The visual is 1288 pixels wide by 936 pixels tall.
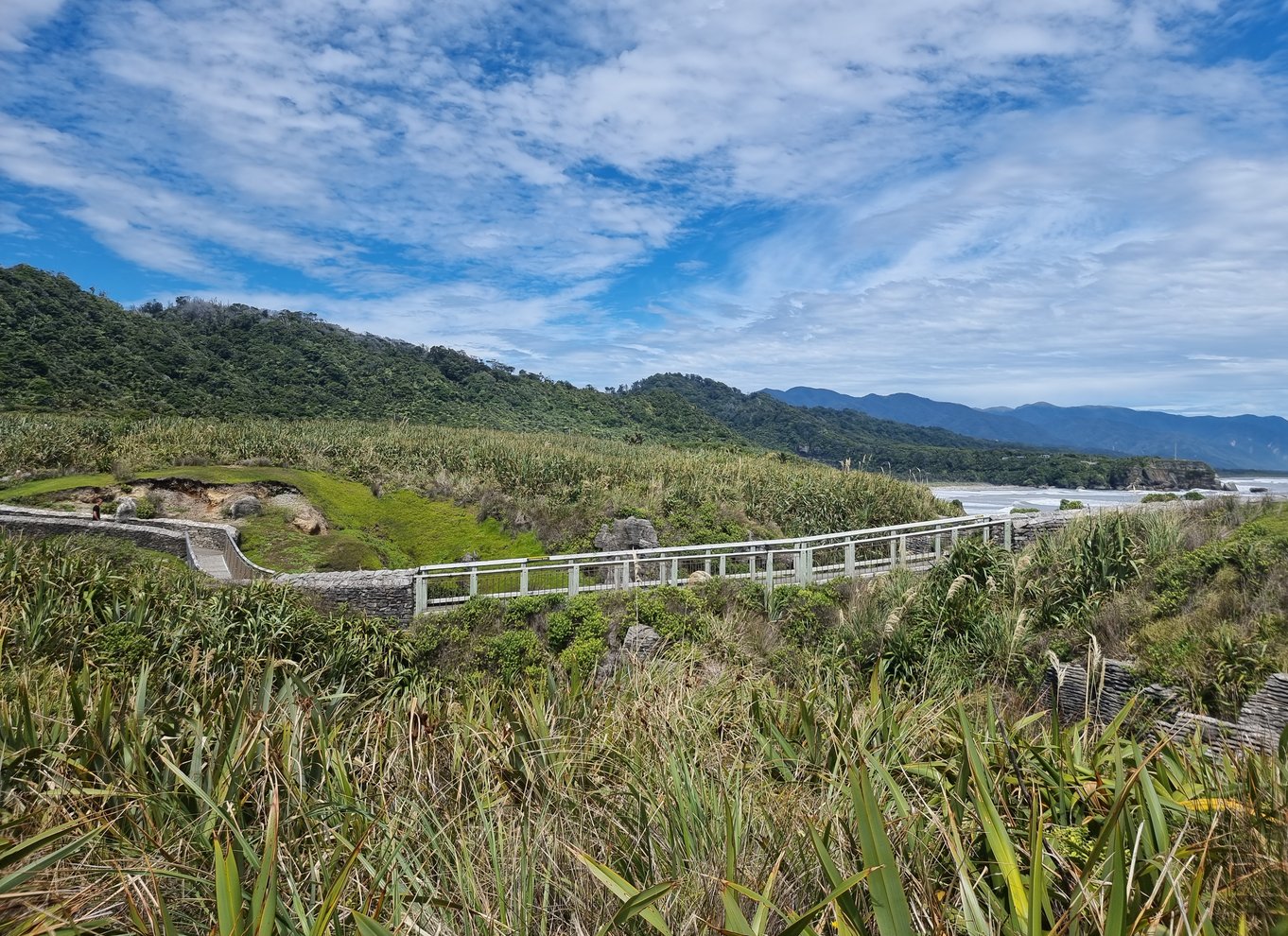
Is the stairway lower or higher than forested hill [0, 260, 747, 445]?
lower

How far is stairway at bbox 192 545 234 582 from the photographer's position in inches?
517

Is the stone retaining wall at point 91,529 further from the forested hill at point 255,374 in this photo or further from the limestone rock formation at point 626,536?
the forested hill at point 255,374

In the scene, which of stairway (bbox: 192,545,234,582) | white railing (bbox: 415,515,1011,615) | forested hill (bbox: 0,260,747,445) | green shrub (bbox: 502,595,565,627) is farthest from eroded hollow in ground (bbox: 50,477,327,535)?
forested hill (bbox: 0,260,747,445)

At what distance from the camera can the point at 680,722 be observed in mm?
3293

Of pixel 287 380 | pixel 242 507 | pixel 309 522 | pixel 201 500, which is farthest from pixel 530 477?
pixel 287 380

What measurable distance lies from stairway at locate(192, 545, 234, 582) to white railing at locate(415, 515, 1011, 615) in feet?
13.5

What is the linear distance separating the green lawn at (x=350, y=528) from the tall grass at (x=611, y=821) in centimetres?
1219

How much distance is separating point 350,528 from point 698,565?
381 inches

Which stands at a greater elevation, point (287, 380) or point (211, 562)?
point (287, 380)

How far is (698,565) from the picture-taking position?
15.0 meters

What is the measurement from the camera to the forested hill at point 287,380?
127ft

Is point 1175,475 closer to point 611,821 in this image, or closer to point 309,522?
point 309,522

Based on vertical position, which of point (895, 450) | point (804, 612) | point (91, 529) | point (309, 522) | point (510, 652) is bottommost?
point (510, 652)

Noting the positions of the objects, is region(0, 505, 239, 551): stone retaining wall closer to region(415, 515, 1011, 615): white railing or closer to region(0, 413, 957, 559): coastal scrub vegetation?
region(0, 413, 957, 559): coastal scrub vegetation
